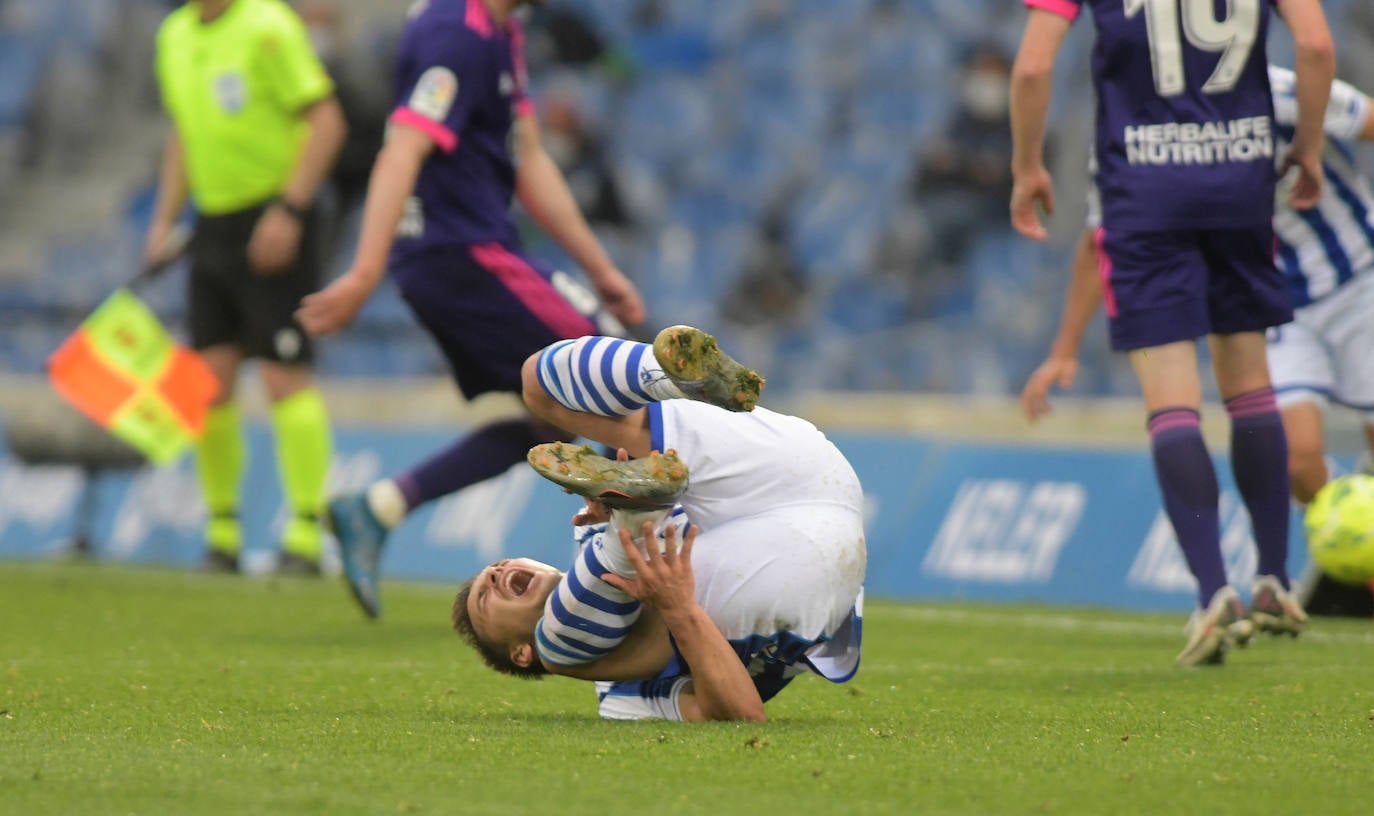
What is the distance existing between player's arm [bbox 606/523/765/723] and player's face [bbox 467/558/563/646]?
35 centimetres

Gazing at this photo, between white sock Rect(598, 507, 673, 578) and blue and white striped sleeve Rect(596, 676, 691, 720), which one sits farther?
blue and white striped sleeve Rect(596, 676, 691, 720)

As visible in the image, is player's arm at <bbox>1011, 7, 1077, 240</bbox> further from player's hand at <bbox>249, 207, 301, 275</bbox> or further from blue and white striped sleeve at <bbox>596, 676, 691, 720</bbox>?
player's hand at <bbox>249, 207, 301, 275</bbox>

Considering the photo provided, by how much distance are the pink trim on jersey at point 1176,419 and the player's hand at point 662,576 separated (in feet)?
5.58

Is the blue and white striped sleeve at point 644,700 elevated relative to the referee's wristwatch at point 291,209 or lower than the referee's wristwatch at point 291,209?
lower

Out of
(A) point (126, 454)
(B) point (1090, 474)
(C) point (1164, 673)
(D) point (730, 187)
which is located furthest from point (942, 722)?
(D) point (730, 187)

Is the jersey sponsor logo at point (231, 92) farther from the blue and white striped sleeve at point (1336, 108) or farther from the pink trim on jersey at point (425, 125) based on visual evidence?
the blue and white striped sleeve at point (1336, 108)

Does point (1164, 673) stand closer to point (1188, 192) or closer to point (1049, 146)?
point (1188, 192)

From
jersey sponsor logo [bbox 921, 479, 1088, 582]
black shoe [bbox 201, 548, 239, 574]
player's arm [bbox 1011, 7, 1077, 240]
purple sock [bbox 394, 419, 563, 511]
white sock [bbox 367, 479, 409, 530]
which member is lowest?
black shoe [bbox 201, 548, 239, 574]

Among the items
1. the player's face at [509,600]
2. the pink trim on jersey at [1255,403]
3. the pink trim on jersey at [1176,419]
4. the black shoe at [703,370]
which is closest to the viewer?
the black shoe at [703,370]

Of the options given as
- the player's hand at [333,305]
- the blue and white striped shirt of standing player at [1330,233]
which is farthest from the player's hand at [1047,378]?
the player's hand at [333,305]

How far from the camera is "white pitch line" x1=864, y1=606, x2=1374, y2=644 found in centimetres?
557

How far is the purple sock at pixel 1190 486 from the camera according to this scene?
455 cm

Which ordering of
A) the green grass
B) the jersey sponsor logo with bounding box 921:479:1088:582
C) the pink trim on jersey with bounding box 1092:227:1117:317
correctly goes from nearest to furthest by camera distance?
the green grass < the pink trim on jersey with bounding box 1092:227:1117:317 < the jersey sponsor logo with bounding box 921:479:1088:582

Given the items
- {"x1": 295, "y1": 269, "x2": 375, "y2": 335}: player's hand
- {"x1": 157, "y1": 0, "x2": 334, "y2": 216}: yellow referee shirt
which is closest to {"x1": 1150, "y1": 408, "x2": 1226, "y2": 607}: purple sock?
{"x1": 295, "y1": 269, "x2": 375, "y2": 335}: player's hand
